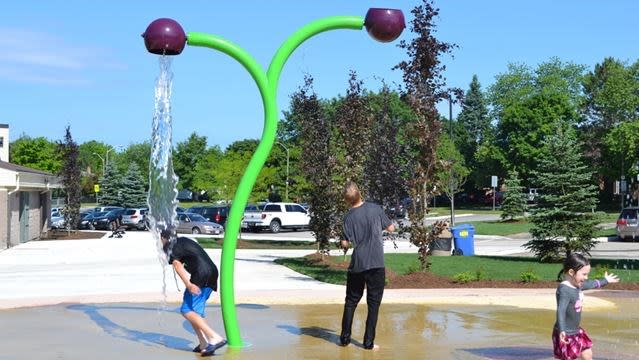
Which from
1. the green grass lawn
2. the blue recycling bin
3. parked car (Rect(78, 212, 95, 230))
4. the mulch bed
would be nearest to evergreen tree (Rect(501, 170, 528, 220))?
parked car (Rect(78, 212, 95, 230))

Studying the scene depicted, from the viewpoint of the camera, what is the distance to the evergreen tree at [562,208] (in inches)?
858

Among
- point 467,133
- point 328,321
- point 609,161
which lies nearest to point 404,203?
point 328,321

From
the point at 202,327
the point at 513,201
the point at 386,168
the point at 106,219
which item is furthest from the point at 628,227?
the point at 202,327

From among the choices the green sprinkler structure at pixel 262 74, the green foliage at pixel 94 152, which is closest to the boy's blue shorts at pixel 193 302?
the green sprinkler structure at pixel 262 74

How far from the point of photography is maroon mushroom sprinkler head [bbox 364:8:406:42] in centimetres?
863

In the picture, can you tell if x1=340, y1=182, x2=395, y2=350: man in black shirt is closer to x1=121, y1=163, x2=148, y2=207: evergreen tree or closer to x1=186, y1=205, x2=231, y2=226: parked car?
x1=186, y1=205, x2=231, y2=226: parked car

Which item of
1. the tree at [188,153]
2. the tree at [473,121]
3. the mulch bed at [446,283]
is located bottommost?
the mulch bed at [446,283]

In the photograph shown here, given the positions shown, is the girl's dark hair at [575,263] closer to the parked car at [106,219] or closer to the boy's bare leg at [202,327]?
the boy's bare leg at [202,327]

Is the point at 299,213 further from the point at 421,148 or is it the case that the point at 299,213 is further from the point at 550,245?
the point at 421,148

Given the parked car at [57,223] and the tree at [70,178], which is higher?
the tree at [70,178]

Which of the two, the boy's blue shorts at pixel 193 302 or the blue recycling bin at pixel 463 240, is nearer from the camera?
the boy's blue shorts at pixel 193 302

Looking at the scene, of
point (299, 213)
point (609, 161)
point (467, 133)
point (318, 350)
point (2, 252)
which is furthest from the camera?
point (467, 133)

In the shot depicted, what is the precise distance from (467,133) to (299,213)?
68693 mm

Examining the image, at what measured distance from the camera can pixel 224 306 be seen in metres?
8.67
